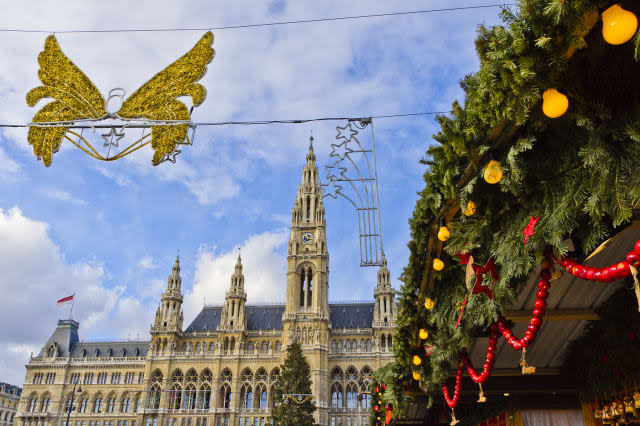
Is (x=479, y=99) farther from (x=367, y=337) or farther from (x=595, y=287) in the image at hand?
(x=367, y=337)

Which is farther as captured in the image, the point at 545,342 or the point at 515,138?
the point at 545,342

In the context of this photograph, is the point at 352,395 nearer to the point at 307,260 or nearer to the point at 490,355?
the point at 307,260

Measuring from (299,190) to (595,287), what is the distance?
195 feet

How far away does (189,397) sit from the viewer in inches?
2200

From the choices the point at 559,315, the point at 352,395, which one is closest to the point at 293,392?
the point at 352,395

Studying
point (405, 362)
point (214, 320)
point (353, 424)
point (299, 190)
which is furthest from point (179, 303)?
point (405, 362)

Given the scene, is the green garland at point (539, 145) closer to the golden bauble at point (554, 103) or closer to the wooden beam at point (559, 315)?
the golden bauble at point (554, 103)

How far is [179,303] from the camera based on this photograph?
62188mm

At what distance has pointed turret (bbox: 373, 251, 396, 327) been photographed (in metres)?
57.8

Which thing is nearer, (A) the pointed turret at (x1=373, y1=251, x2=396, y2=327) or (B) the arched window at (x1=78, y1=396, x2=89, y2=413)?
(A) the pointed turret at (x1=373, y1=251, x2=396, y2=327)

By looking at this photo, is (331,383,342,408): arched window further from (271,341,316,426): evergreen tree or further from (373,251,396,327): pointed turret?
(271,341,316,426): evergreen tree

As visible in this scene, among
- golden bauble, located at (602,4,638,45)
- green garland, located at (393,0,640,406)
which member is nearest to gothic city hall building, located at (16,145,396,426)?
green garland, located at (393,0,640,406)

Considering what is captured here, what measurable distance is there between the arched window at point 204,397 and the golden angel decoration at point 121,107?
51.6 metres

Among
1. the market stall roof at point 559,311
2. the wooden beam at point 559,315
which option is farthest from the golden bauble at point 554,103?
the wooden beam at point 559,315
